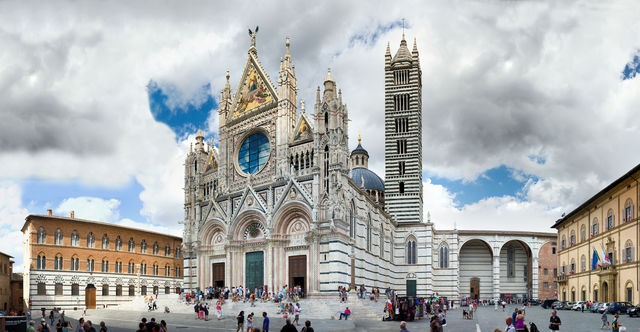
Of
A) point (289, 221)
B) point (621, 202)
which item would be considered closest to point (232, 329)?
point (289, 221)

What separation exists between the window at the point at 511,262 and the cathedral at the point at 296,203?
1139 centimetres

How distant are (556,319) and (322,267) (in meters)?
20.6

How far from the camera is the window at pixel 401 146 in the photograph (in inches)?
2494

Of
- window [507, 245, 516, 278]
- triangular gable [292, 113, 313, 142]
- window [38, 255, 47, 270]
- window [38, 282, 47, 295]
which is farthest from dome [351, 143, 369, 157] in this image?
window [38, 282, 47, 295]

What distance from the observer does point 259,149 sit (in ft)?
152

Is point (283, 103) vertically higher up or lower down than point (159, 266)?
higher up

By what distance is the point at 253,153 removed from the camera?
4681 cm

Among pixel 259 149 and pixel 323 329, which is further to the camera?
pixel 259 149

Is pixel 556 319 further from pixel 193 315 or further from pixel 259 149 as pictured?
pixel 259 149

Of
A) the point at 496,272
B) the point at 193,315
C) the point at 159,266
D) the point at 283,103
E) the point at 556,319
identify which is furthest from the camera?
the point at 496,272

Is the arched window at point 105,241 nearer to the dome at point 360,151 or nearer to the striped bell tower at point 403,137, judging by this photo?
the striped bell tower at point 403,137

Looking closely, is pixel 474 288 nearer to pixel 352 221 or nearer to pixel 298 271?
pixel 352 221

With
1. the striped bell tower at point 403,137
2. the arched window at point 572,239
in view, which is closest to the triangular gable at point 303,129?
the striped bell tower at point 403,137

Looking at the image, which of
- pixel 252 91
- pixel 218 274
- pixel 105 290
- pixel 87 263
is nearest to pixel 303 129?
pixel 252 91
